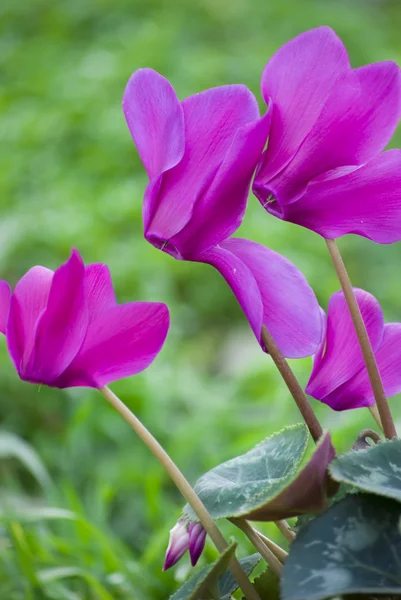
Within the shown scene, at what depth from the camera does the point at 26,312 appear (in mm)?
516

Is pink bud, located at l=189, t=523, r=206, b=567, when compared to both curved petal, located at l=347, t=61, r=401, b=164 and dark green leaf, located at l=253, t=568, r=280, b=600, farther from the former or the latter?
curved petal, located at l=347, t=61, r=401, b=164

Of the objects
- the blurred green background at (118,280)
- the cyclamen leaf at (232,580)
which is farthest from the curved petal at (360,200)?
the blurred green background at (118,280)

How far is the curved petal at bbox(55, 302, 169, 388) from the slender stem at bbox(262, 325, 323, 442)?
2.3 inches

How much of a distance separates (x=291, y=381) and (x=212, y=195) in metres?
0.11

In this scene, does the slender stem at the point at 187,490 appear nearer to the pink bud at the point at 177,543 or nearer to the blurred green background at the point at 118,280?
the pink bud at the point at 177,543

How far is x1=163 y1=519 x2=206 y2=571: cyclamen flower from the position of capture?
0.51 meters

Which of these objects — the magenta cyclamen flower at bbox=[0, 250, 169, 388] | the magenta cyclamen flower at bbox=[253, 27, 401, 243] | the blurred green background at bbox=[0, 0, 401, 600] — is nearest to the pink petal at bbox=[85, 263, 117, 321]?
the magenta cyclamen flower at bbox=[0, 250, 169, 388]

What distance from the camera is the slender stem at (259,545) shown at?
0.50m

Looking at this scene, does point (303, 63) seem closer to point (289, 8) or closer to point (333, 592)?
point (333, 592)

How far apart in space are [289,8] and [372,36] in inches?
23.7

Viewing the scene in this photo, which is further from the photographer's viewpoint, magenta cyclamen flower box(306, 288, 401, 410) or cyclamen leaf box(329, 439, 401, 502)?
magenta cyclamen flower box(306, 288, 401, 410)

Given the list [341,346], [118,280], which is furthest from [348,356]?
[118,280]

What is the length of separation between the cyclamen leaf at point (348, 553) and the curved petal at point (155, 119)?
0.69ft

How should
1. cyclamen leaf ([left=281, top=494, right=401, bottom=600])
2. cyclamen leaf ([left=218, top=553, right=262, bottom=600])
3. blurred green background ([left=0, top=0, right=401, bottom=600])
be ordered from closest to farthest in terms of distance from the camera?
cyclamen leaf ([left=281, top=494, right=401, bottom=600]), cyclamen leaf ([left=218, top=553, right=262, bottom=600]), blurred green background ([left=0, top=0, right=401, bottom=600])
